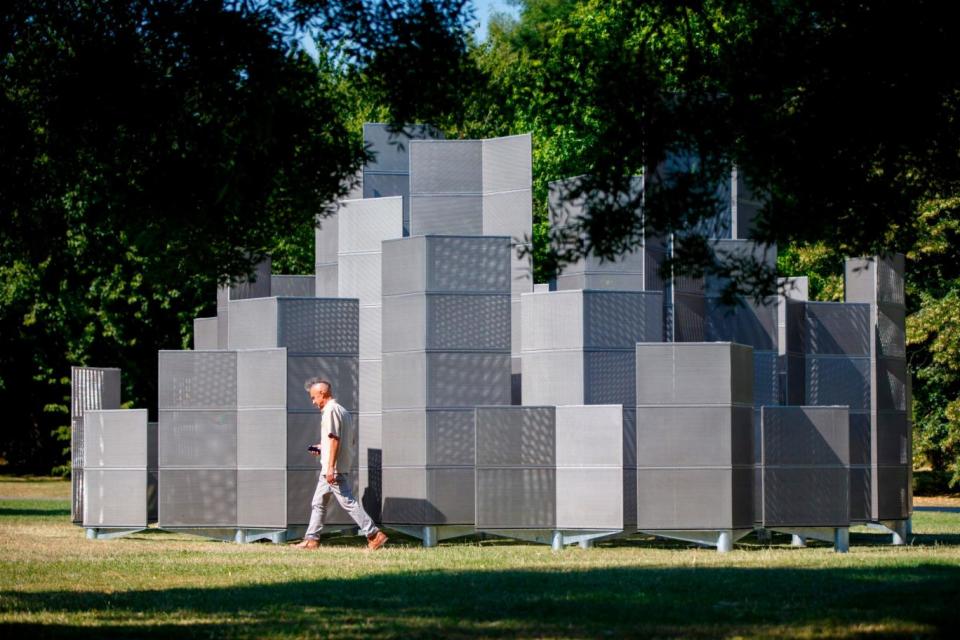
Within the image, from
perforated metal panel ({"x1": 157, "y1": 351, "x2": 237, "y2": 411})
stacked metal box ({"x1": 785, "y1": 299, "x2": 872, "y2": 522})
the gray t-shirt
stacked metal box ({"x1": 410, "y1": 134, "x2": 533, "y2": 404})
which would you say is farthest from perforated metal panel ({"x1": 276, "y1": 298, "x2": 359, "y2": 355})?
stacked metal box ({"x1": 785, "y1": 299, "x2": 872, "y2": 522})

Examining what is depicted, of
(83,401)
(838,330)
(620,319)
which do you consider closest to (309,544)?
(620,319)

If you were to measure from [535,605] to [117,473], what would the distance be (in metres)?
10.7

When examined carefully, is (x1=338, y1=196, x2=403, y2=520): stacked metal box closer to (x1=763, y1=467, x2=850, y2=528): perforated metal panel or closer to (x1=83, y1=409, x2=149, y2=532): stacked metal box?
(x1=83, y1=409, x2=149, y2=532): stacked metal box

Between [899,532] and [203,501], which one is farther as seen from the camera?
[899,532]

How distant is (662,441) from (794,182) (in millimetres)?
6464

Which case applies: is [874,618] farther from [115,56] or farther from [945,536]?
[945,536]

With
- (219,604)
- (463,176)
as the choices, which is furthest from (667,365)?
(219,604)

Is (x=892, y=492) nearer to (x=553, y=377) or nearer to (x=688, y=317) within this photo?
(x=688, y=317)

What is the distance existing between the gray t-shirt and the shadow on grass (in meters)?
4.44

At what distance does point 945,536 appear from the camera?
21703mm

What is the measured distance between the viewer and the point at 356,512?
693 inches

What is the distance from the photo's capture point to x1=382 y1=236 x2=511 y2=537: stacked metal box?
1844 cm

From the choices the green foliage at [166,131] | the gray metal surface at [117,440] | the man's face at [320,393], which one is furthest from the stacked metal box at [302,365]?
the green foliage at [166,131]

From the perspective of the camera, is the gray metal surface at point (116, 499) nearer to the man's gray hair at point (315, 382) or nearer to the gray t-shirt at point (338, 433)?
the man's gray hair at point (315, 382)
